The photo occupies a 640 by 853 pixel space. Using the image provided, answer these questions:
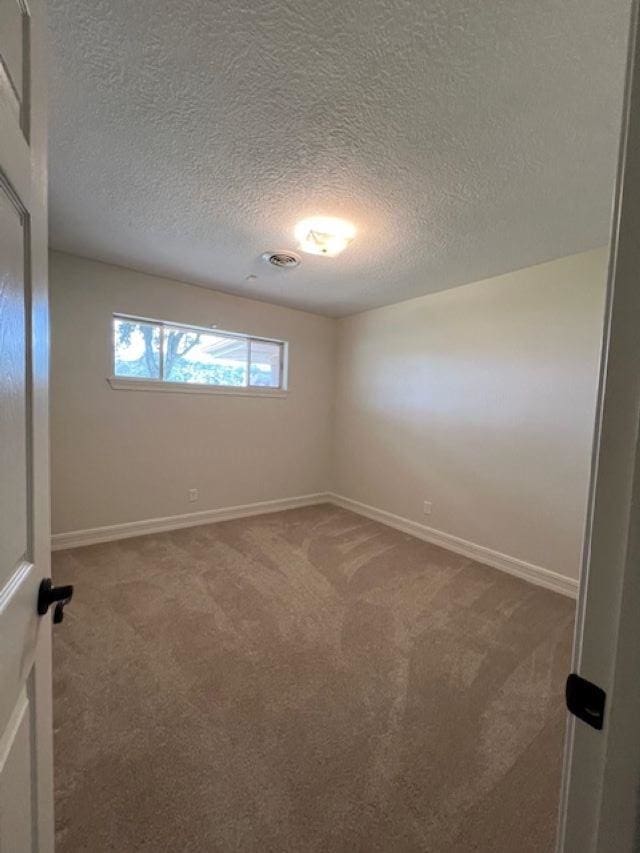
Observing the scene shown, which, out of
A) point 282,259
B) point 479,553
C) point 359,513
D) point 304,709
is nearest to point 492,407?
point 479,553

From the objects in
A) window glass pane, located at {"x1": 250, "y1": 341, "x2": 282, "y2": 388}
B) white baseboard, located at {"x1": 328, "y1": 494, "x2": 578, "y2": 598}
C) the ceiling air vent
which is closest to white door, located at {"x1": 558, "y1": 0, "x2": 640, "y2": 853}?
the ceiling air vent

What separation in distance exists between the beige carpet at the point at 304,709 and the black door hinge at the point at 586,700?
1.05 metres

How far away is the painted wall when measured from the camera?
252 cm

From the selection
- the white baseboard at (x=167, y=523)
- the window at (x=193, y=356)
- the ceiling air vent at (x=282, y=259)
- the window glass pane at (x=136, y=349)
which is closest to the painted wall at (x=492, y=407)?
the white baseboard at (x=167, y=523)

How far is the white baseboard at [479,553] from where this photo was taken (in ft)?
8.50

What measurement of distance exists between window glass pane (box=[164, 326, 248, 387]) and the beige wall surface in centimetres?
17

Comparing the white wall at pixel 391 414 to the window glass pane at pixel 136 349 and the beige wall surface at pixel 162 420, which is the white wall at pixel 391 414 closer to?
the beige wall surface at pixel 162 420

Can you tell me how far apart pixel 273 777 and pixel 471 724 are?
32.8 inches

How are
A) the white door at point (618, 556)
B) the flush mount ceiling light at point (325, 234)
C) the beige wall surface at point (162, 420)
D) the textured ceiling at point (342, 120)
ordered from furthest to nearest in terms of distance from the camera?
the beige wall surface at point (162, 420) < the flush mount ceiling light at point (325, 234) < the textured ceiling at point (342, 120) < the white door at point (618, 556)

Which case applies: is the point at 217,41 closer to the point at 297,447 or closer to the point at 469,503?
the point at 469,503

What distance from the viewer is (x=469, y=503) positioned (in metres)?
3.12

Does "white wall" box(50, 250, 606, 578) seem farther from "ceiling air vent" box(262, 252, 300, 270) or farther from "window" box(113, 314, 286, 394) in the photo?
"ceiling air vent" box(262, 252, 300, 270)

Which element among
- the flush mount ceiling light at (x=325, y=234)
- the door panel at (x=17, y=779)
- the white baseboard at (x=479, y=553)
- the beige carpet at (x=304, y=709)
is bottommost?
the beige carpet at (x=304, y=709)

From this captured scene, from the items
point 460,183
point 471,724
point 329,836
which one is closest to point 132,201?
point 460,183
